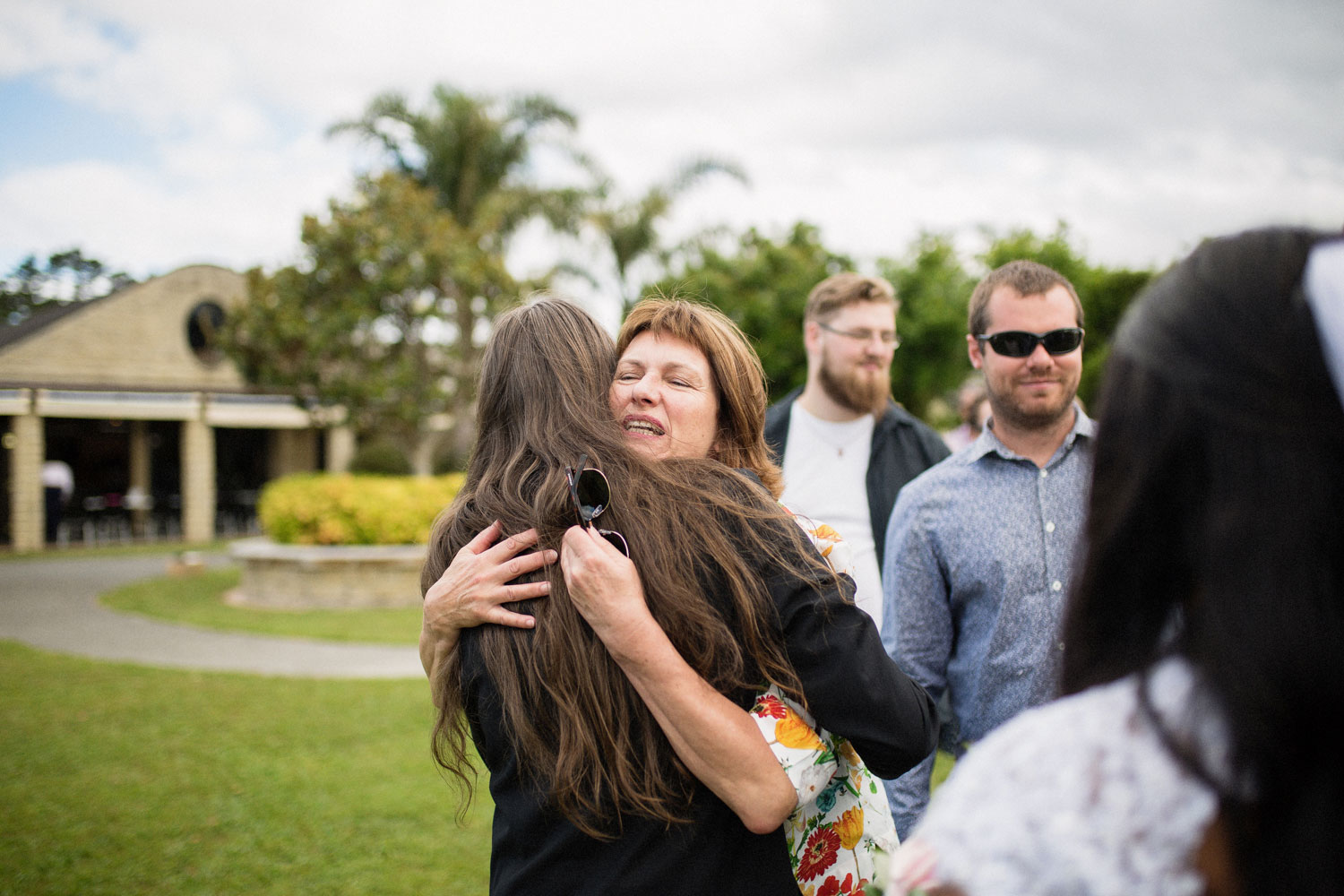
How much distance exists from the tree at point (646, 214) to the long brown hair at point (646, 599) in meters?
15.3

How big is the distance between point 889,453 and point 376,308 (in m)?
12.2

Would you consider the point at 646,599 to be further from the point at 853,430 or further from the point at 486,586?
the point at 853,430

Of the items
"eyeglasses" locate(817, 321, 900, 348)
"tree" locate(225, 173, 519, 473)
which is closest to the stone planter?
"tree" locate(225, 173, 519, 473)

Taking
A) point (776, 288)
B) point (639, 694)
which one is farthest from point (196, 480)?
point (639, 694)

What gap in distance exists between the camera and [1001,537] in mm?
2676

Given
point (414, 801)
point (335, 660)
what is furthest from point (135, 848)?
point (335, 660)

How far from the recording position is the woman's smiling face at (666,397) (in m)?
2.01

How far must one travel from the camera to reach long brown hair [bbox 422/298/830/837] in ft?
5.11

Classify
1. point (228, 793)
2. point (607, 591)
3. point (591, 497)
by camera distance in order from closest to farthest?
point (607, 591), point (591, 497), point (228, 793)

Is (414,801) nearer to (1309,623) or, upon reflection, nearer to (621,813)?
(621,813)

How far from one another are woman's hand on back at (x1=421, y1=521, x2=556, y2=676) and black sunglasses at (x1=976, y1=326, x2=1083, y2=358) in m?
1.81

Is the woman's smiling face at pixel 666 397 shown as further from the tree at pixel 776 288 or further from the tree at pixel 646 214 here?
the tree at pixel 646 214

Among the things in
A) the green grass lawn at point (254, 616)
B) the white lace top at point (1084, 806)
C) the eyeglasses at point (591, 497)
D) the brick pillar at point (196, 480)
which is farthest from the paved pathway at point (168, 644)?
the brick pillar at point (196, 480)

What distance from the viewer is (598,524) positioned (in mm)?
1654
